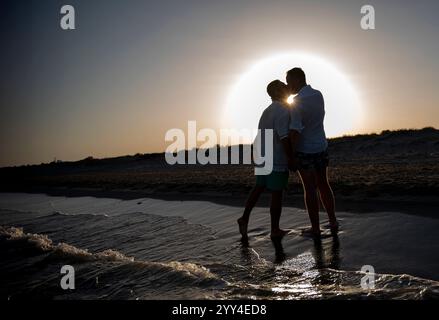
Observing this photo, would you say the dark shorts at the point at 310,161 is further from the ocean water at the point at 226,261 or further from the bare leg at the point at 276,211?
the ocean water at the point at 226,261

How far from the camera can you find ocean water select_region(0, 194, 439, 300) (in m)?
3.83

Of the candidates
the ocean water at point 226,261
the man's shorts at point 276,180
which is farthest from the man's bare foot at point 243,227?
the man's shorts at point 276,180

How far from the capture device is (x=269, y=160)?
243 inches

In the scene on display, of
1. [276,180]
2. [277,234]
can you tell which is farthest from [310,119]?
[277,234]

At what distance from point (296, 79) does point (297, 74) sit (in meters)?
0.07

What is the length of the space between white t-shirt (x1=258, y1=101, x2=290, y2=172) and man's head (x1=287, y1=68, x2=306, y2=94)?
311 mm

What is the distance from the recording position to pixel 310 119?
591cm

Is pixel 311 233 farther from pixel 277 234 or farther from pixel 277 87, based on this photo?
pixel 277 87

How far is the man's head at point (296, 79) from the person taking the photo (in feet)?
19.6

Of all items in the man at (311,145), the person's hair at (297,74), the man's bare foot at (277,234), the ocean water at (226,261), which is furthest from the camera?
the man's bare foot at (277,234)

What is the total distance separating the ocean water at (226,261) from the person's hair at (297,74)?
2301mm

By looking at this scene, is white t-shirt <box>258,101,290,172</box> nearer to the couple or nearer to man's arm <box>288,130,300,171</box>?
the couple
